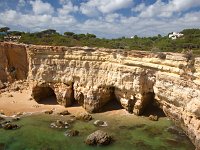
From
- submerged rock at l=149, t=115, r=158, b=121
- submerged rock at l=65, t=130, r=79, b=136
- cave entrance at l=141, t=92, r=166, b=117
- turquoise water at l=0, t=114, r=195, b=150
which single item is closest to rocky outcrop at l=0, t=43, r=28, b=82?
turquoise water at l=0, t=114, r=195, b=150

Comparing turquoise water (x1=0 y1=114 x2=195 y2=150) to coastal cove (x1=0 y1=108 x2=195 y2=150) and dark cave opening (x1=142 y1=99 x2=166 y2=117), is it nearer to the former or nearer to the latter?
coastal cove (x1=0 y1=108 x2=195 y2=150)

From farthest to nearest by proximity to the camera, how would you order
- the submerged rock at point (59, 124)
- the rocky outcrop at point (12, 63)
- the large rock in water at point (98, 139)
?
the rocky outcrop at point (12, 63) < the submerged rock at point (59, 124) < the large rock in water at point (98, 139)

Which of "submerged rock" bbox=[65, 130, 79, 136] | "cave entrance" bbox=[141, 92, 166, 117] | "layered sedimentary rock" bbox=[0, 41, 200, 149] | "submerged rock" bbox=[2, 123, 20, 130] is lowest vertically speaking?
"submerged rock" bbox=[2, 123, 20, 130]

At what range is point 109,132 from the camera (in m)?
25.3

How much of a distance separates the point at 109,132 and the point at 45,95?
1320cm

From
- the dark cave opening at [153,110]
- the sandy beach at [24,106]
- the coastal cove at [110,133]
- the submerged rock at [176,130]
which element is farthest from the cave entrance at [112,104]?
the submerged rock at [176,130]

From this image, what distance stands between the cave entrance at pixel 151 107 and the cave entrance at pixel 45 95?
1108cm

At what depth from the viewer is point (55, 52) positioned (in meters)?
33.0

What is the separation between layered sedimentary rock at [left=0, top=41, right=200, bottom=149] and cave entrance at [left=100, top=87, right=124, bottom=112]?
0.14 metres

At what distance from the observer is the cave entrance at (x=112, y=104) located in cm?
3088

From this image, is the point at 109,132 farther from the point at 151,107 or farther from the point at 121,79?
the point at 151,107

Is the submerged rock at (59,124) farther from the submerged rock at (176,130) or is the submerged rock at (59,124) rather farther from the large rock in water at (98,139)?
the submerged rock at (176,130)

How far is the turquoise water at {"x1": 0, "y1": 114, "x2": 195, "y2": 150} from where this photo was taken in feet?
73.9

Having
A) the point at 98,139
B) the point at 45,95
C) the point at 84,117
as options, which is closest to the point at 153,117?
the point at 84,117
